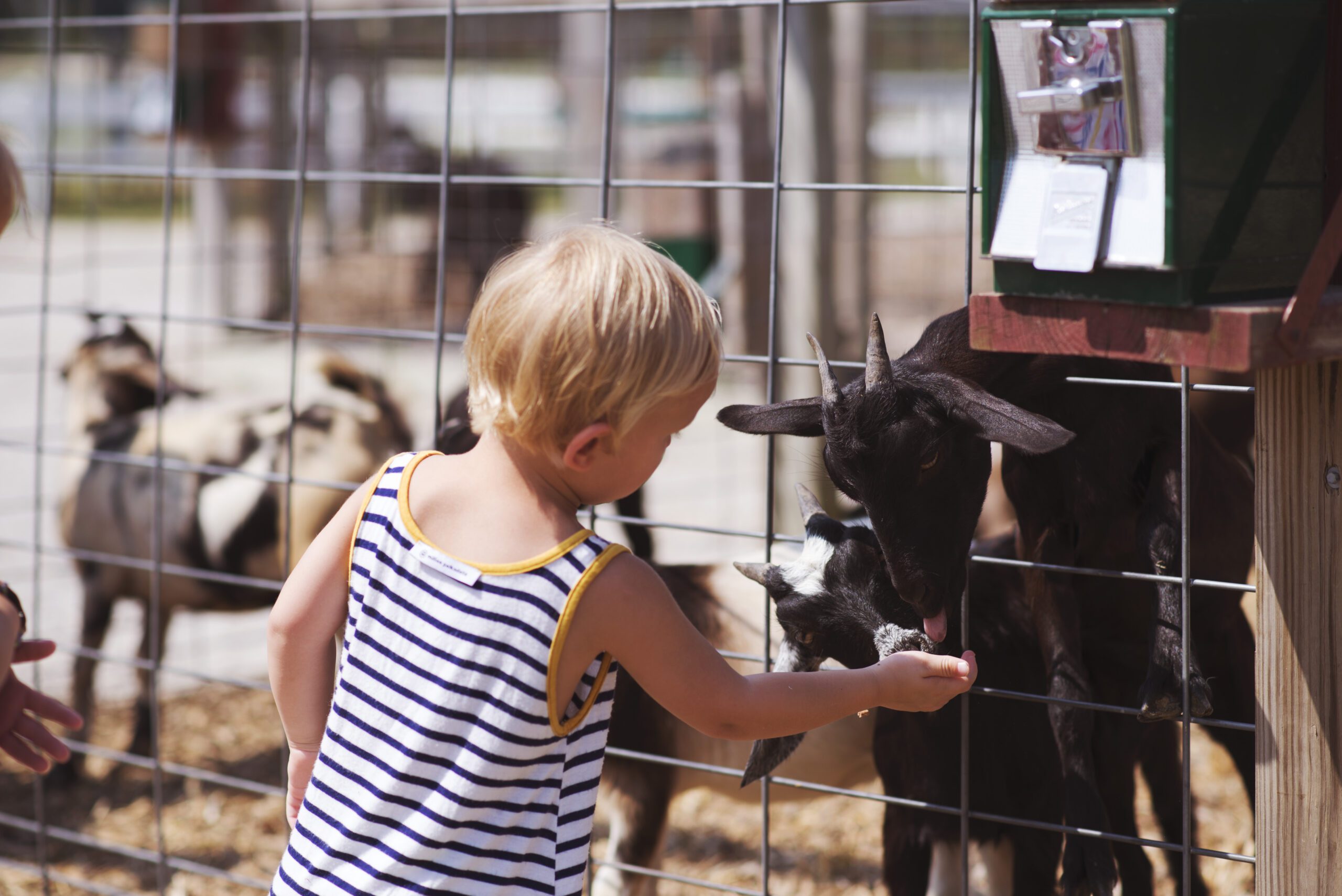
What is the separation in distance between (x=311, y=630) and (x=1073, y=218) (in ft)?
3.42

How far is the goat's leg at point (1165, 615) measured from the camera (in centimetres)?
180

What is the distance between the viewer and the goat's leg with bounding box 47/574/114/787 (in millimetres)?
4508

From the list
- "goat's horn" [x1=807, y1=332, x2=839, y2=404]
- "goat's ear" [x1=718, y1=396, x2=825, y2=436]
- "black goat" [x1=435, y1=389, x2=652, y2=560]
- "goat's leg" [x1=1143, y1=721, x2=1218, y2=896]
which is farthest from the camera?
"black goat" [x1=435, y1=389, x2=652, y2=560]

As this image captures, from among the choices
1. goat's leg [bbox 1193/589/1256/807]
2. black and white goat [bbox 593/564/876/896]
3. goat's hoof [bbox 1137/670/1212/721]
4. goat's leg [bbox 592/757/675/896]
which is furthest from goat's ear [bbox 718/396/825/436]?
goat's leg [bbox 592/757/675/896]

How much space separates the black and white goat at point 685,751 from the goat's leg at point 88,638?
88.7 inches

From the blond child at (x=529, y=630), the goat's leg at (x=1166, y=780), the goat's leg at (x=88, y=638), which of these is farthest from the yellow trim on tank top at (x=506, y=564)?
the goat's leg at (x=88, y=638)

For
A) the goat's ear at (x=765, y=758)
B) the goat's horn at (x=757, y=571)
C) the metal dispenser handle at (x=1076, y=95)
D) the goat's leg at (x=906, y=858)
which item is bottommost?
the goat's leg at (x=906, y=858)

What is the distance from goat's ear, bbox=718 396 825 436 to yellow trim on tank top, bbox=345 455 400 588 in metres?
0.46

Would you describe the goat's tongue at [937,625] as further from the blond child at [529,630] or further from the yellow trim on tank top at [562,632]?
the yellow trim on tank top at [562,632]

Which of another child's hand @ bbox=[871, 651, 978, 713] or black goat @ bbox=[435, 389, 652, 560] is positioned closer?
another child's hand @ bbox=[871, 651, 978, 713]

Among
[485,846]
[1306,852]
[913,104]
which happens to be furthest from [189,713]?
[913,104]

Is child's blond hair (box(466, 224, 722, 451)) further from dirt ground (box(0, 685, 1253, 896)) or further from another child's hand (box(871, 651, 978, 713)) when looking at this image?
dirt ground (box(0, 685, 1253, 896))

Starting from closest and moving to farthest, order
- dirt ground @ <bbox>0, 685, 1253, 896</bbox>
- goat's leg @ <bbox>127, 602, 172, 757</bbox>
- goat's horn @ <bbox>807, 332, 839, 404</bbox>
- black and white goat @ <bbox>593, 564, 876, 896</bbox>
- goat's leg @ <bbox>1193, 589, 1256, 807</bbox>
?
goat's horn @ <bbox>807, 332, 839, 404</bbox>, goat's leg @ <bbox>1193, 589, 1256, 807</bbox>, black and white goat @ <bbox>593, 564, 876, 896</bbox>, dirt ground @ <bbox>0, 685, 1253, 896</bbox>, goat's leg @ <bbox>127, 602, 172, 757</bbox>

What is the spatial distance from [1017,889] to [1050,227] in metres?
1.34
